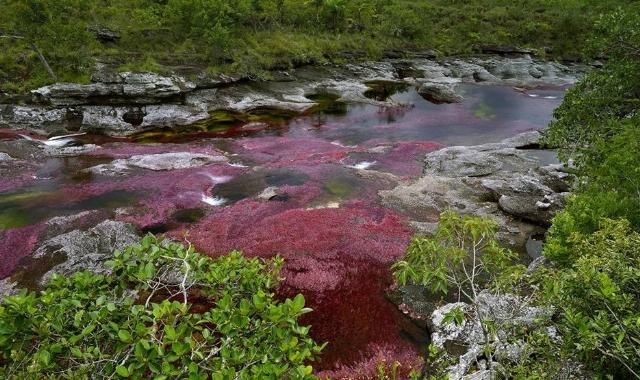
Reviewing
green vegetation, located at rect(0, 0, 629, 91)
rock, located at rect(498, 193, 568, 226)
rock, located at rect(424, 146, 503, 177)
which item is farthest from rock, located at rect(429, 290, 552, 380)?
green vegetation, located at rect(0, 0, 629, 91)

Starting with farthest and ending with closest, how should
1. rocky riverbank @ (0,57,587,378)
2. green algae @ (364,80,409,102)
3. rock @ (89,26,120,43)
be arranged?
1. rock @ (89,26,120,43)
2. green algae @ (364,80,409,102)
3. rocky riverbank @ (0,57,587,378)

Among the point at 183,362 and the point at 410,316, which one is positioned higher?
the point at 183,362

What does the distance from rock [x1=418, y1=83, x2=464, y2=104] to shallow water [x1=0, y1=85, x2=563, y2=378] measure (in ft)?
29.0

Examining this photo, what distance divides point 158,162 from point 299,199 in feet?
45.4

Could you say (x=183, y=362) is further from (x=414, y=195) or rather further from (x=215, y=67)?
(x=215, y=67)

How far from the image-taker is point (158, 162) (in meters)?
35.2

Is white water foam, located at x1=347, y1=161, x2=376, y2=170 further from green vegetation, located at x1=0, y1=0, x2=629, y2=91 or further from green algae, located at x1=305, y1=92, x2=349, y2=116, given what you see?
green algae, located at x1=305, y1=92, x2=349, y2=116

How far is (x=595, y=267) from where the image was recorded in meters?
8.32

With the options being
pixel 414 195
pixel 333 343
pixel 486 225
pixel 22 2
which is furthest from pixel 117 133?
pixel 486 225

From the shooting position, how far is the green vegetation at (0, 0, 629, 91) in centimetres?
5150

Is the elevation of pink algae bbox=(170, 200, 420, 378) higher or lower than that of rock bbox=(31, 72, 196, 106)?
lower

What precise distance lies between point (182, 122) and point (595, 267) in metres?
45.0

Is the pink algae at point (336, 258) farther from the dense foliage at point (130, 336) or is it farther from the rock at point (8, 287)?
the dense foliage at point (130, 336)

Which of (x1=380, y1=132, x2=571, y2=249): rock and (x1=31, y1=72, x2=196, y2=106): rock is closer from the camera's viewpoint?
(x1=380, y1=132, x2=571, y2=249): rock
